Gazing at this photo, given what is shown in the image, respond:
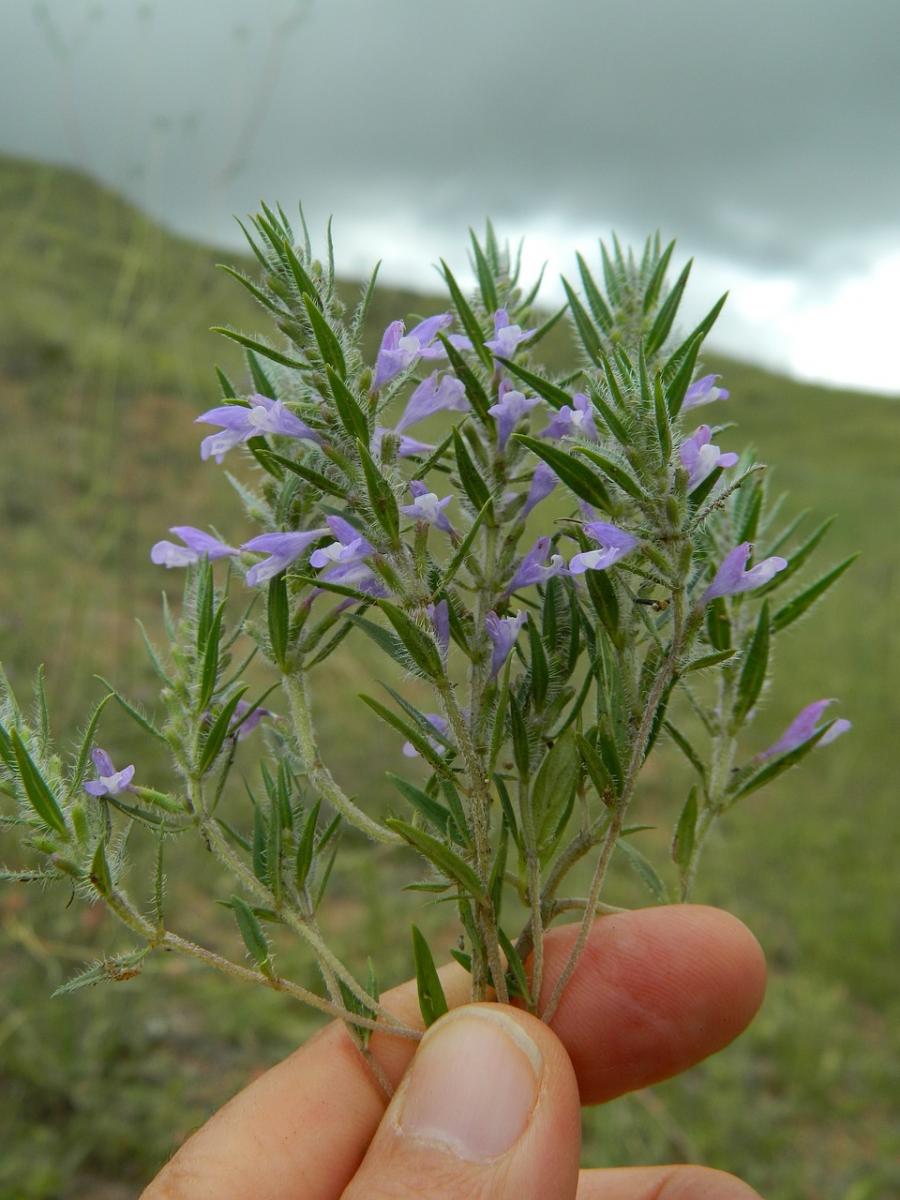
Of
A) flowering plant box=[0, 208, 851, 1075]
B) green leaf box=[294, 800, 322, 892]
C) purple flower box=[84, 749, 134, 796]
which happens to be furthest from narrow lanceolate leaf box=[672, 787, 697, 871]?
purple flower box=[84, 749, 134, 796]

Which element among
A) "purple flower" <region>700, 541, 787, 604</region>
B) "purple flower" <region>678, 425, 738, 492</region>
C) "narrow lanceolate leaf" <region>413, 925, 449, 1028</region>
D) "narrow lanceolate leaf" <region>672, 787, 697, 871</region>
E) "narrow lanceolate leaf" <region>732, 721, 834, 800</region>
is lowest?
"narrow lanceolate leaf" <region>413, 925, 449, 1028</region>

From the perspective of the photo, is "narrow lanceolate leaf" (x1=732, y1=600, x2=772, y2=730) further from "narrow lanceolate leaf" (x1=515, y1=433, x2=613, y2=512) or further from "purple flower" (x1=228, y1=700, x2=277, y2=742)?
"purple flower" (x1=228, y1=700, x2=277, y2=742)

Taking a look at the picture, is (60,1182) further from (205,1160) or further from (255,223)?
(255,223)

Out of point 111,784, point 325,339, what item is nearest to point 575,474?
point 325,339

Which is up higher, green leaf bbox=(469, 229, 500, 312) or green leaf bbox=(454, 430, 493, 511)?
green leaf bbox=(469, 229, 500, 312)

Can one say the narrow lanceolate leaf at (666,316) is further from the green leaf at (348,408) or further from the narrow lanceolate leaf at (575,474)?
the green leaf at (348,408)

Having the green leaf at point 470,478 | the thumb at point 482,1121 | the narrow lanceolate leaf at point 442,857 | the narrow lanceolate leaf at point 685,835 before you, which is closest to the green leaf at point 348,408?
the green leaf at point 470,478
